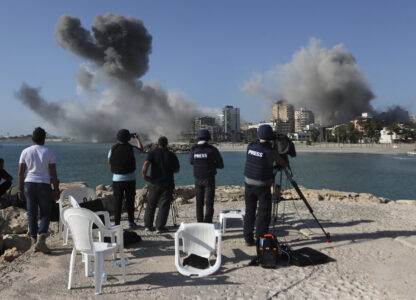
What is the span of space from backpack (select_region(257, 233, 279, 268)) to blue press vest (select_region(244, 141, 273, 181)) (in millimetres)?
760

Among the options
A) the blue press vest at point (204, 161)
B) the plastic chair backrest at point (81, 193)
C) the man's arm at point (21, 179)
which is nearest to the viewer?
the man's arm at point (21, 179)

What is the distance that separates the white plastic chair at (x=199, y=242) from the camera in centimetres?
343

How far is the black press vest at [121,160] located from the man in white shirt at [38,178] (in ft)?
3.30

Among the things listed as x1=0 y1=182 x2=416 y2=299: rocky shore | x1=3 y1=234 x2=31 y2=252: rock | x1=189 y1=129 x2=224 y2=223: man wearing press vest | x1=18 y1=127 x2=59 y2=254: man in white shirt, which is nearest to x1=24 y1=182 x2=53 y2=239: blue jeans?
x1=18 y1=127 x2=59 y2=254: man in white shirt

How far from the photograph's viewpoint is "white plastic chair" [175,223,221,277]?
11.2 feet

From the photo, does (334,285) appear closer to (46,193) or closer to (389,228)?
(389,228)

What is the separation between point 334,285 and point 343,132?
10754cm

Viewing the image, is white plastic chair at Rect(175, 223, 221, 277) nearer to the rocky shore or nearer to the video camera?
the rocky shore

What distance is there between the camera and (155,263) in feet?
12.5

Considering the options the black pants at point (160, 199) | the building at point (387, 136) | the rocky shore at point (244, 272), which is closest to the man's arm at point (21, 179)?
the rocky shore at point (244, 272)

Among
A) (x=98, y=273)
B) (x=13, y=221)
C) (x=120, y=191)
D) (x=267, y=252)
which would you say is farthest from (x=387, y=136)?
(x=98, y=273)

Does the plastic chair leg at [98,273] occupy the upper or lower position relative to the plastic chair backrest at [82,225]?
lower

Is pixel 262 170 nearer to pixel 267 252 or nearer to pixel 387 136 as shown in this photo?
pixel 267 252

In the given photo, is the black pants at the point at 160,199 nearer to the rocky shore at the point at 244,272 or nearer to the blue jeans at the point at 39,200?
the rocky shore at the point at 244,272
